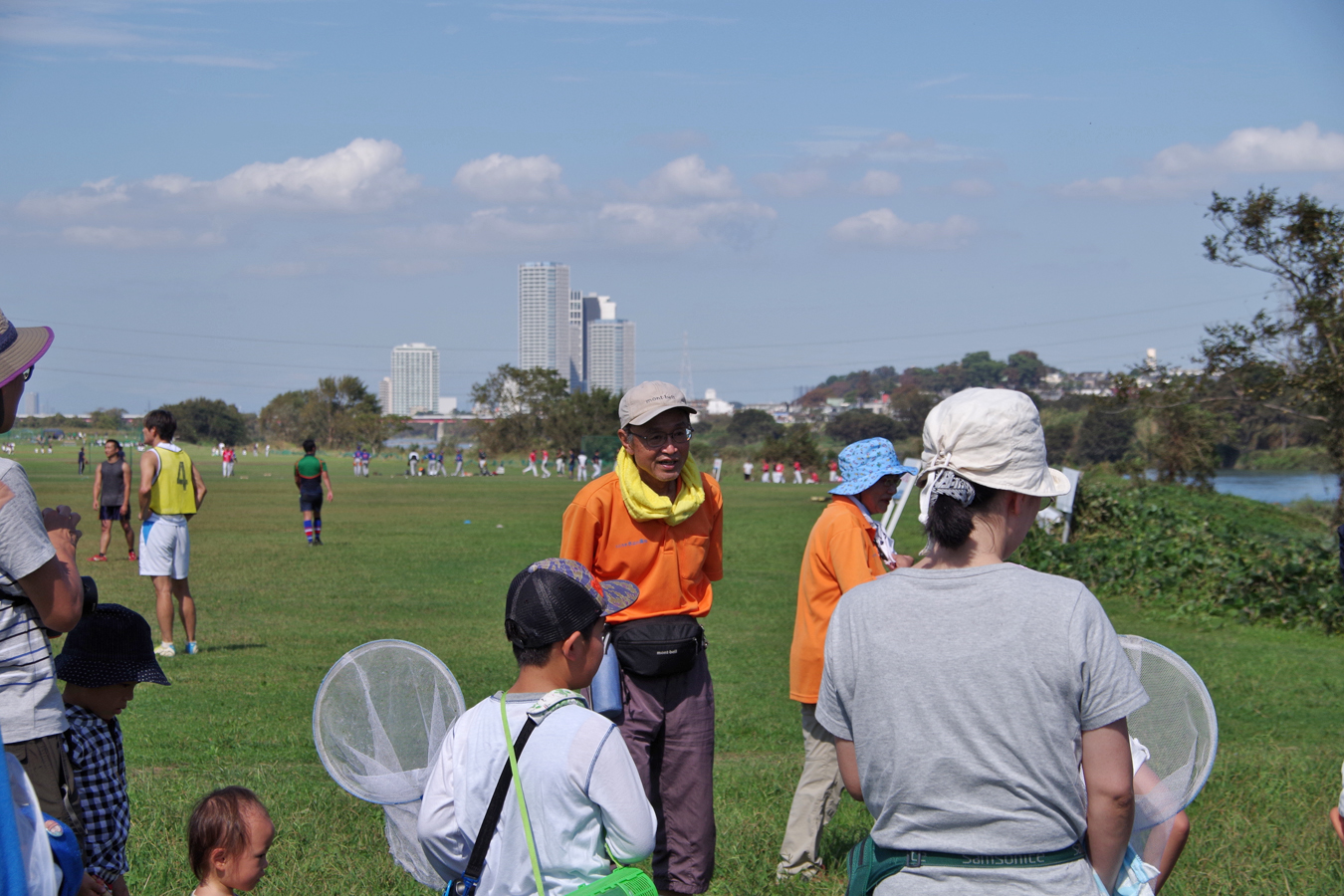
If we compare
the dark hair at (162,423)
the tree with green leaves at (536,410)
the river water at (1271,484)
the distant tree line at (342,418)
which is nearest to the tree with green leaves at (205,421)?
the distant tree line at (342,418)

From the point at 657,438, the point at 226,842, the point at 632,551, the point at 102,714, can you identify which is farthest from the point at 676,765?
the point at 102,714

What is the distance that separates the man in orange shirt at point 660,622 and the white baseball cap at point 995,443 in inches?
76.2

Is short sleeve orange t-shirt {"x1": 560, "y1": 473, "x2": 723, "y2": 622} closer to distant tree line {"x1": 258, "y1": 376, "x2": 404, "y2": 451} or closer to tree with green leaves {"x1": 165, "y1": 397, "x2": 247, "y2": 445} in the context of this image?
distant tree line {"x1": 258, "y1": 376, "x2": 404, "y2": 451}

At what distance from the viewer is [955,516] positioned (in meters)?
2.37

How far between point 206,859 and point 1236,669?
10245mm

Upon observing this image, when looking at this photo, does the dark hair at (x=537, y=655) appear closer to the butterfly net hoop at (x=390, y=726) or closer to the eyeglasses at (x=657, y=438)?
the butterfly net hoop at (x=390, y=726)

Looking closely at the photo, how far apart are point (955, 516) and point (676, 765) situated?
2270mm

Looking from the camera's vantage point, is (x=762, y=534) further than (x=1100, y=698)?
Yes

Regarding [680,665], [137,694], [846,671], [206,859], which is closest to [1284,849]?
[680,665]

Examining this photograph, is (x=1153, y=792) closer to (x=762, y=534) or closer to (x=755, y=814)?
(x=755, y=814)

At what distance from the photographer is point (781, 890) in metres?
4.84

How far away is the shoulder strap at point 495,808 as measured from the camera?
2.47m

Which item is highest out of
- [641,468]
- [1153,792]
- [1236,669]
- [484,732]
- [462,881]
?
[641,468]

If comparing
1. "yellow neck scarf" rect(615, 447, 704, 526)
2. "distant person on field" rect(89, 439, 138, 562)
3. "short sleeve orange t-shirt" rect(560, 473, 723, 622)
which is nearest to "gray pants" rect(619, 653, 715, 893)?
"short sleeve orange t-shirt" rect(560, 473, 723, 622)
